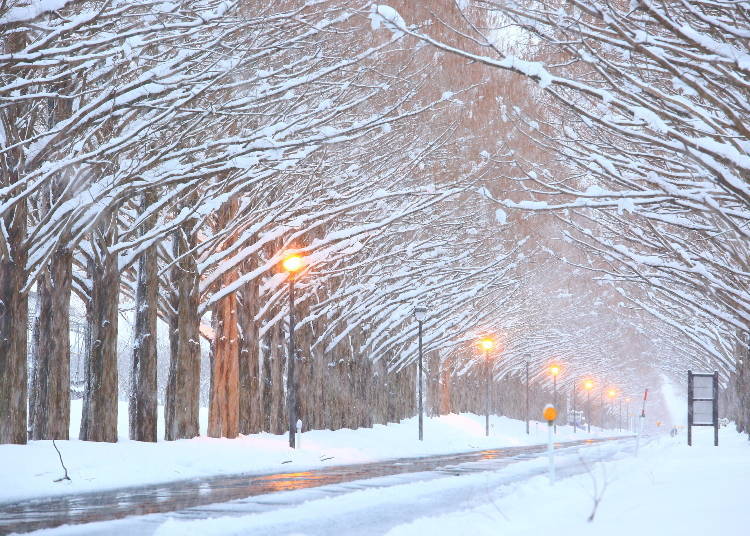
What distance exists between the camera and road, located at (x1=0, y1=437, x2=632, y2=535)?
10.3 meters

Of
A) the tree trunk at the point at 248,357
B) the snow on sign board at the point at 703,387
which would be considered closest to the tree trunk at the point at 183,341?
the tree trunk at the point at 248,357

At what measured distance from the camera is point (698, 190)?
13930 millimetres

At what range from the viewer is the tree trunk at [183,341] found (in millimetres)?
25766

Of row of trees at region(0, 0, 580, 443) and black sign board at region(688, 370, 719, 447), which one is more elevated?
row of trees at region(0, 0, 580, 443)

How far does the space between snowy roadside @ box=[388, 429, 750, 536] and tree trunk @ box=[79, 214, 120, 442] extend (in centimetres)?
1074

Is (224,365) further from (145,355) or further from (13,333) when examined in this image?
(13,333)

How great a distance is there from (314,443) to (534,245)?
88.5 ft

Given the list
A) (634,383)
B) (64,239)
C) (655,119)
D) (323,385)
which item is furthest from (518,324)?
(634,383)

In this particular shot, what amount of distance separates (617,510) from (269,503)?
15.4 feet

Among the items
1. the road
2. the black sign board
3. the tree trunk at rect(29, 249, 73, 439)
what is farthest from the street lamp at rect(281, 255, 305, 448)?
the black sign board

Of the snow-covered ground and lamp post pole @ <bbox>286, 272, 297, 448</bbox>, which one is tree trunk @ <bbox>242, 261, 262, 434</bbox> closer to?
the snow-covered ground

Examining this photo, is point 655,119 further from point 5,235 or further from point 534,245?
point 534,245

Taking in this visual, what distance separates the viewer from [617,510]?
9992mm

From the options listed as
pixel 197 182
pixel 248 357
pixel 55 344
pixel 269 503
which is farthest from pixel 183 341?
pixel 269 503
